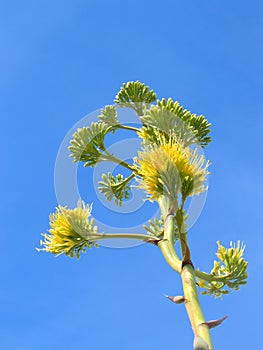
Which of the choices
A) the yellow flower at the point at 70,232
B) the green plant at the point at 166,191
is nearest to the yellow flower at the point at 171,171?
the green plant at the point at 166,191

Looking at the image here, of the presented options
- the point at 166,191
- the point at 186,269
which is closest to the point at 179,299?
the point at 186,269

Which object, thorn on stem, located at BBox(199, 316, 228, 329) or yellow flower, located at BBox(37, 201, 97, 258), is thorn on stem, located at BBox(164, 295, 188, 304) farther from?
yellow flower, located at BBox(37, 201, 97, 258)

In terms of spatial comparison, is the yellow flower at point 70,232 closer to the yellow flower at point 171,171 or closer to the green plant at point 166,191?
the green plant at point 166,191

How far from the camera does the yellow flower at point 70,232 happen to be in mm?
3775

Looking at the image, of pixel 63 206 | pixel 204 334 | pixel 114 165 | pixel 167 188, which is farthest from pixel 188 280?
pixel 114 165

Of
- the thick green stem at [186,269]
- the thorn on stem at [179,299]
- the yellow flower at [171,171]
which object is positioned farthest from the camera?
the yellow flower at [171,171]

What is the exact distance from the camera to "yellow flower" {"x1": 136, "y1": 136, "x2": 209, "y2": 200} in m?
3.29

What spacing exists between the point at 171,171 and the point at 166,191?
0.15 metres

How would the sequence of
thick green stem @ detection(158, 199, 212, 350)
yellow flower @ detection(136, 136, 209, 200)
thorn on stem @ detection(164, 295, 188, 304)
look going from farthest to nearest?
yellow flower @ detection(136, 136, 209, 200)
thorn on stem @ detection(164, 295, 188, 304)
thick green stem @ detection(158, 199, 212, 350)

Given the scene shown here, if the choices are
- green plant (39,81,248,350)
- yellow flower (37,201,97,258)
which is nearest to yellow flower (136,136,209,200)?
green plant (39,81,248,350)

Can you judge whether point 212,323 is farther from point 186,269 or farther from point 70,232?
point 70,232

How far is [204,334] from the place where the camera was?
2.78 metres

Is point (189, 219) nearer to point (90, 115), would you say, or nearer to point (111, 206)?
point (111, 206)

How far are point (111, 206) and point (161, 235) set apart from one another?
1.16 meters
